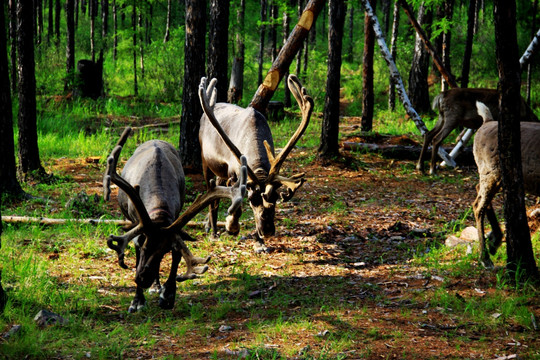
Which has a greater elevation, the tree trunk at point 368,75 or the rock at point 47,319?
the tree trunk at point 368,75

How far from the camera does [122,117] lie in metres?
18.5

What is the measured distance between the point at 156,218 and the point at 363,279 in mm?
2704

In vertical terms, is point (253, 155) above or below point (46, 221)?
above

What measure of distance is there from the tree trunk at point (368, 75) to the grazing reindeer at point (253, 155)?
7143 millimetres

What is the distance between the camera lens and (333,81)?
12164mm

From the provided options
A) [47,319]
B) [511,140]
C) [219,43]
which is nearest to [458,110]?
[219,43]

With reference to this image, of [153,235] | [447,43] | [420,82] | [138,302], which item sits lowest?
[138,302]

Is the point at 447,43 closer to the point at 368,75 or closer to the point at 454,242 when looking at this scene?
the point at 368,75

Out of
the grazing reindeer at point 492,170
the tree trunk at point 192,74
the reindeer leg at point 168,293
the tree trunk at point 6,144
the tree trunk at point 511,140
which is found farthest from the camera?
the tree trunk at point 192,74

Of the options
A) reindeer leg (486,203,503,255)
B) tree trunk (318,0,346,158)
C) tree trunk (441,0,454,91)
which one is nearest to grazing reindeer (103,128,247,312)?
reindeer leg (486,203,503,255)

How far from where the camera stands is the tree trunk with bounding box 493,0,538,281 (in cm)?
560

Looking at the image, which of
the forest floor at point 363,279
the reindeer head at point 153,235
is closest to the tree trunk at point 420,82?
the forest floor at point 363,279

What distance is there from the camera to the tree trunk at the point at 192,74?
34.6ft

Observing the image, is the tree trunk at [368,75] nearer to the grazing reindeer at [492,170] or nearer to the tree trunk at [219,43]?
the tree trunk at [219,43]
